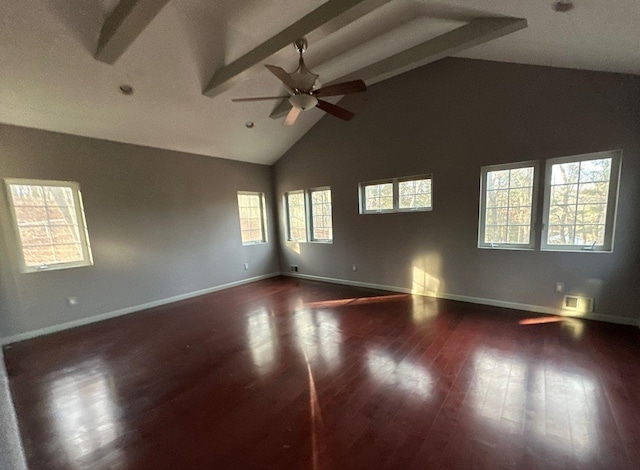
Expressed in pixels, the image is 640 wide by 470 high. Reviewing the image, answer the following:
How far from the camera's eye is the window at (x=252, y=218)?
582 cm

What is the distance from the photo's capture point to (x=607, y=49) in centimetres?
237

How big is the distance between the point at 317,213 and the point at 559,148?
3.99 meters

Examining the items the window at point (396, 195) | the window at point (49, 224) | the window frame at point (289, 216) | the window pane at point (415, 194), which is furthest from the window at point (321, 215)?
the window at point (49, 224)

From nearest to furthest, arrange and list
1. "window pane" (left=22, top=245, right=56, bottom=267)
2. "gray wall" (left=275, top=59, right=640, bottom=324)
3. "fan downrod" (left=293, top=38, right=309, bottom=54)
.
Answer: "fan downrod" (left=293, top=38, right=309, bottom=54)
"gray wall" (left=275, top=59, right=640, bottom=324)
"window pane" (left=22, top=245, right=56, bottom=267)

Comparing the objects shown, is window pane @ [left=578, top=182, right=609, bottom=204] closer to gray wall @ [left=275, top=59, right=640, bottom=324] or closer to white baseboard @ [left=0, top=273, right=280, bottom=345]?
gray wall @ [left=275, top=59, right=640, bottom=324]

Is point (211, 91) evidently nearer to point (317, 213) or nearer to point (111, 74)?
point (111, 74)

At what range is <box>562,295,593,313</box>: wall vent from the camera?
316 centimetres

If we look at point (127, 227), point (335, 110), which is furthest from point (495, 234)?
point (127, 227)

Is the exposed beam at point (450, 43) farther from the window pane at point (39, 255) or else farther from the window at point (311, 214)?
the window pane at point (39, 255)

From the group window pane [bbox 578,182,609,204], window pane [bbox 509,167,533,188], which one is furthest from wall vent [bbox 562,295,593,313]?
window pane [bbox 509,167,533,188]

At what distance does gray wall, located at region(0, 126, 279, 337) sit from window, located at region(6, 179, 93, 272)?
0.30 feet

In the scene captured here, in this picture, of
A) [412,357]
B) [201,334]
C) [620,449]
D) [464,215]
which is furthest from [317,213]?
[620,449]

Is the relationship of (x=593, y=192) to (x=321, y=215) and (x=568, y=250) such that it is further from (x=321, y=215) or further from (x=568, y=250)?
(x=321, y=215)

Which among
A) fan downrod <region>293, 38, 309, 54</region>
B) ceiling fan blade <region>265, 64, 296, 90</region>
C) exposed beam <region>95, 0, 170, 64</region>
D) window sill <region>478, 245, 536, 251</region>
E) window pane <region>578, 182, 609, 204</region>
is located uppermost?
fan downrod <region>293, 38, 309, 54</region>
